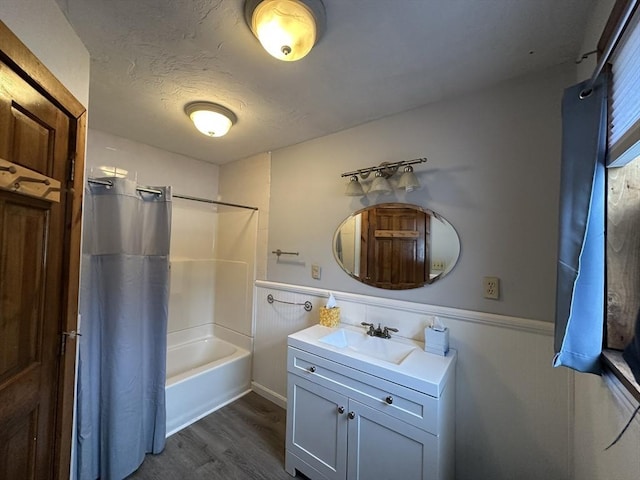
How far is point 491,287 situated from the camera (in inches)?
56.7

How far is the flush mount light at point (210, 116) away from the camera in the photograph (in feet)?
5.77

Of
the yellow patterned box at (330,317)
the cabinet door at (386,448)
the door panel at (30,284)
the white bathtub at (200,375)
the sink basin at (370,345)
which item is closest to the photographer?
the door panel at (30,284)

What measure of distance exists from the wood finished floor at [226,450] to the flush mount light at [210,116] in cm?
224

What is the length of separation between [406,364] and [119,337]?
5.57 ft

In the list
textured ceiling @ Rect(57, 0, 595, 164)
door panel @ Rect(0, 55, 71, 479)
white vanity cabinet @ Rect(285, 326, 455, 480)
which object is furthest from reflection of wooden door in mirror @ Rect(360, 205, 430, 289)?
door panel @ Rect(0, 55, 71, 479)

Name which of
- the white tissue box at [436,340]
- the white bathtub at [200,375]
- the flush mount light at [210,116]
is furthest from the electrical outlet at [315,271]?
the flush mount light at [210,116]

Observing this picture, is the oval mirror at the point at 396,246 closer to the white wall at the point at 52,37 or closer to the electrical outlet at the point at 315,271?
the electrical outlet at the point at 315,271

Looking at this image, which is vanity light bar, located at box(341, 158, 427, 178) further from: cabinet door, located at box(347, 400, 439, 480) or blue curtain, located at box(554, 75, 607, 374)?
cabinet door, located at box(347, 400, 439, 480)

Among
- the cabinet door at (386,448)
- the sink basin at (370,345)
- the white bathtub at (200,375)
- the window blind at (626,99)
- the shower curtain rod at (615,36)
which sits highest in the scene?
the shower curtain rod at (615,36)

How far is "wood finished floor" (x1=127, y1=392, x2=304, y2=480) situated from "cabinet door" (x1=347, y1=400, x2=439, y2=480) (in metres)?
0.59

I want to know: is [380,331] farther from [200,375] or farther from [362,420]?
[200,375]

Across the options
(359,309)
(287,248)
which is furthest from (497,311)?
(287,248)

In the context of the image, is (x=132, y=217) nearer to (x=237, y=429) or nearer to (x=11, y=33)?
(x=11, y=33)

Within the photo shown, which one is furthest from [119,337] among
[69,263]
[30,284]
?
[30,284]
